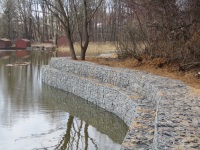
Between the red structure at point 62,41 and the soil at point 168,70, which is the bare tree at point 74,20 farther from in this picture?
the red structure at point 62,41

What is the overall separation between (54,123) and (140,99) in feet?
8.47

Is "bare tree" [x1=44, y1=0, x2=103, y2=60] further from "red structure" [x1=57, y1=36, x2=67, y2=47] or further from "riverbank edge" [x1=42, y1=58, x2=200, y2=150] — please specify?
"red structure" [x1=57, y1=36, x2=67, y2=47]

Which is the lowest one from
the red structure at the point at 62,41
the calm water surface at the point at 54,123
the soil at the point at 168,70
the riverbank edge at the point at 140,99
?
the calm water surface at the point at 54,123

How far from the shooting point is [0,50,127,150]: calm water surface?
25.7 ft

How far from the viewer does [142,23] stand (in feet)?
46.6

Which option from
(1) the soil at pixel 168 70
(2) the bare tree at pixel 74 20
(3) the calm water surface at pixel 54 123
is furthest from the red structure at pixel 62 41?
(1) the soil at pixel 168 70

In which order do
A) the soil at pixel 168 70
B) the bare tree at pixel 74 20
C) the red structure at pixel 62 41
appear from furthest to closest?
the red structure at pixel 62 41 < the bare tree at pixel 74 20 < the soil at pixel 168 70

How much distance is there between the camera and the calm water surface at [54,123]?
7.82 metres

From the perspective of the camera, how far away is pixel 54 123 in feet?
31.2

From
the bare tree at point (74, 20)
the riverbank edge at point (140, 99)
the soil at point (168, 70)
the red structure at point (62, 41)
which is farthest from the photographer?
the red structure at point (62, 41)

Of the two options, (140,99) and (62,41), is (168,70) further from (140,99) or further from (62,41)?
(62,41)

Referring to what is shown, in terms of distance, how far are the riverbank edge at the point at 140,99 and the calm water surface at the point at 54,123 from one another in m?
0.49

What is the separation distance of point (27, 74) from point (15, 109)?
908 cm

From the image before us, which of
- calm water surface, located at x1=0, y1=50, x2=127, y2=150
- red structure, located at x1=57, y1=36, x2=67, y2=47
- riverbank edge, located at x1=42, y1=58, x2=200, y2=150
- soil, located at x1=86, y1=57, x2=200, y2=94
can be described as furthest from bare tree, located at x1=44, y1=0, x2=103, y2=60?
red structure, located at x1=57, y1=36, x2=67, y2=47
